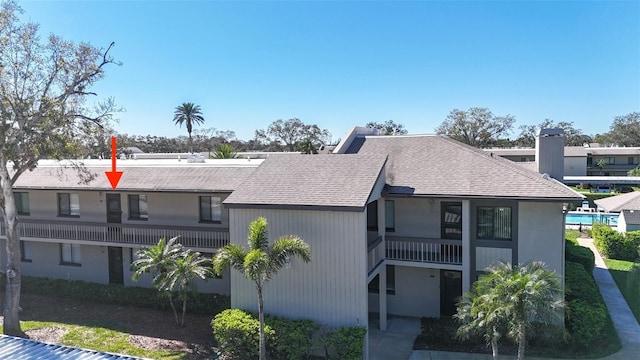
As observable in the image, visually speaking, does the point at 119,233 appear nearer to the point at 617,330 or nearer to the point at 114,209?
the point at 114,209

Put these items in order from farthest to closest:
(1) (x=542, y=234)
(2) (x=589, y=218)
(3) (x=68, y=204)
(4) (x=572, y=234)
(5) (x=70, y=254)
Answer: (2) (x=589, y=218), (4) (x=572, y=234), (5) (x=70, y=254), (3) (x=68, y=204), (1) (x=542, y=234)

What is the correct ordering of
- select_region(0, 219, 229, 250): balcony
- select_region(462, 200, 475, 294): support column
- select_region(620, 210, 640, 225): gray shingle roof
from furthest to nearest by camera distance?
select_region(620, 210, 640, 225): gray shingle roof → select_region(0, 219, 229, 250): balcony → select_region(462, 200, 475, 294): support column

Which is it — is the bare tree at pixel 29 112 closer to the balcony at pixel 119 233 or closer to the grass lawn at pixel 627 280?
the balcony at pixel 119 233

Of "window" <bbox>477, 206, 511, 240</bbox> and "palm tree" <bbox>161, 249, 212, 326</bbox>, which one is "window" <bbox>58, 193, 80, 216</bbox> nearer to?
"palm tree" <bbox>161, 249, 212, 326</bbox>

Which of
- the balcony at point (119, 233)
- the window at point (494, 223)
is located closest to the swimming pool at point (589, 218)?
the window at point (494, 223)

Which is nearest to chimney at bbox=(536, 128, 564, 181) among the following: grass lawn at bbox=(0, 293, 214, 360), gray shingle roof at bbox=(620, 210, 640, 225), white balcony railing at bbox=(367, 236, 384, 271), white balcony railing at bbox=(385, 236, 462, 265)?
white balcony railing at bbox=(385, 236, 462, 265)

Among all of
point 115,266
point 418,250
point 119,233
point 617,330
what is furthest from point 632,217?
point 115,266
